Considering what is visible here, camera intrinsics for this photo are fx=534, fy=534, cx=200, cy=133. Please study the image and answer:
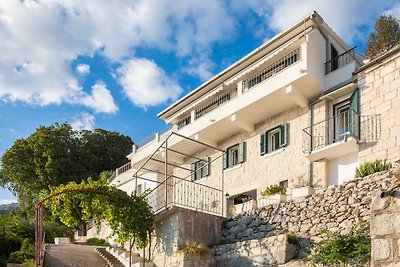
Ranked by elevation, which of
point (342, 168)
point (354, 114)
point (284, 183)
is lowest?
point (284, 183)

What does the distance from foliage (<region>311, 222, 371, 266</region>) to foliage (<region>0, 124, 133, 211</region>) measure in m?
29.2

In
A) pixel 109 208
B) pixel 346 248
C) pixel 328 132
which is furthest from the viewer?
pixel 328 132

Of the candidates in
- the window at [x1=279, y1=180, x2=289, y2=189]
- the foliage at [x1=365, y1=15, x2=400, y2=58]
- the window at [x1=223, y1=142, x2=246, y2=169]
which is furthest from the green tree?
the foliage at [x1=365, y1=15, x2=400, y2=58]

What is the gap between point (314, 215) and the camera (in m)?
14.6

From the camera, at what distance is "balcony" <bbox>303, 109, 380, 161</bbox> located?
17.7 m

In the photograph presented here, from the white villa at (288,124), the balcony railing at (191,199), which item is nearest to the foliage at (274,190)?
the white villa at (288,124)

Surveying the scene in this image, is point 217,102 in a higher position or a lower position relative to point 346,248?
higher

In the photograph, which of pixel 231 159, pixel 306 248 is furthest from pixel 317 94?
pixel 306 248

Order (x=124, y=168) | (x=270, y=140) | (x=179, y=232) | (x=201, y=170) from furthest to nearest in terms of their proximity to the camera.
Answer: (x=124, y=168) < (x=201, y=170) < (x=270, y=140) < (x=179, y=232)

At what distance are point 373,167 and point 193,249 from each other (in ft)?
19.6

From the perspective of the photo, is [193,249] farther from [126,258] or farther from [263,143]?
[263,143]

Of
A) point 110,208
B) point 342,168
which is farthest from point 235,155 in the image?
point 110,208

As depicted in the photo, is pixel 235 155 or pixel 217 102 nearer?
pixel 235 155

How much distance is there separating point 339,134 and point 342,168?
124 cm
